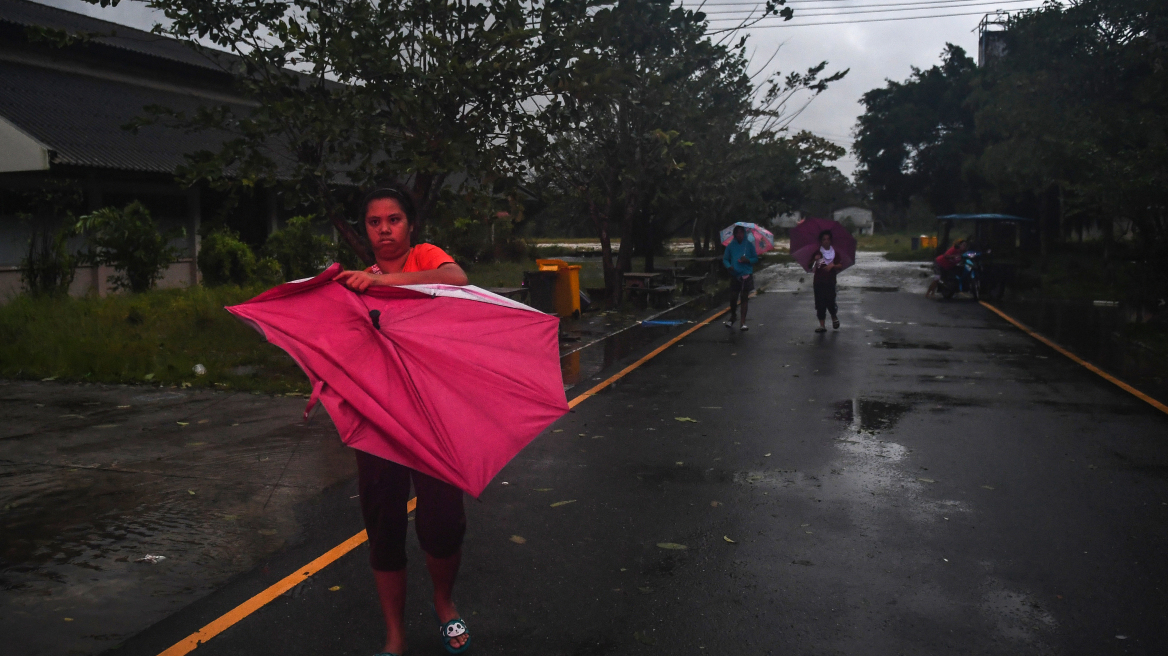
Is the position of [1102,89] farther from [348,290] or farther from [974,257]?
[348,290]

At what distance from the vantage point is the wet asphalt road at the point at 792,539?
434cm

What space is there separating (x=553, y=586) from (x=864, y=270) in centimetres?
3912

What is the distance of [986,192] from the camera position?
156ft

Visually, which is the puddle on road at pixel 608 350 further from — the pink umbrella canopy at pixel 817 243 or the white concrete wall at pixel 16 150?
the white concrete wall at pixel 16 150

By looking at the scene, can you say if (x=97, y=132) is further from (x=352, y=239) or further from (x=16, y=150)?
(x=352, y=239)

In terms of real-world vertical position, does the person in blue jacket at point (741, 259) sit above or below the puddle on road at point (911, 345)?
above

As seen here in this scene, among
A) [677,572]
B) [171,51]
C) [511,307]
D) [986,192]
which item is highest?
[171,51]

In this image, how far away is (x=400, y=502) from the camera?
3.95m

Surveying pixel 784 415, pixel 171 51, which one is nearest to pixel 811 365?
pixel 784 415

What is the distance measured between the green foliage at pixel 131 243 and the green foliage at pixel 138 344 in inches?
38.3

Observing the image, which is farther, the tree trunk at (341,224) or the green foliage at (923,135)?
the green foliage at (923,135)

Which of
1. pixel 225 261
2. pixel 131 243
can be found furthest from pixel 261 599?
pixel 225 261

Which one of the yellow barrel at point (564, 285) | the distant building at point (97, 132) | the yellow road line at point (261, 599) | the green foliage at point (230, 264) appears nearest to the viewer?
the yellow road line at point (261, 599)

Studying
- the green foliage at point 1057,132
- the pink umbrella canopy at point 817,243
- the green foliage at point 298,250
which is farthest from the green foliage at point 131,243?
the green foliage at point 1057,132
